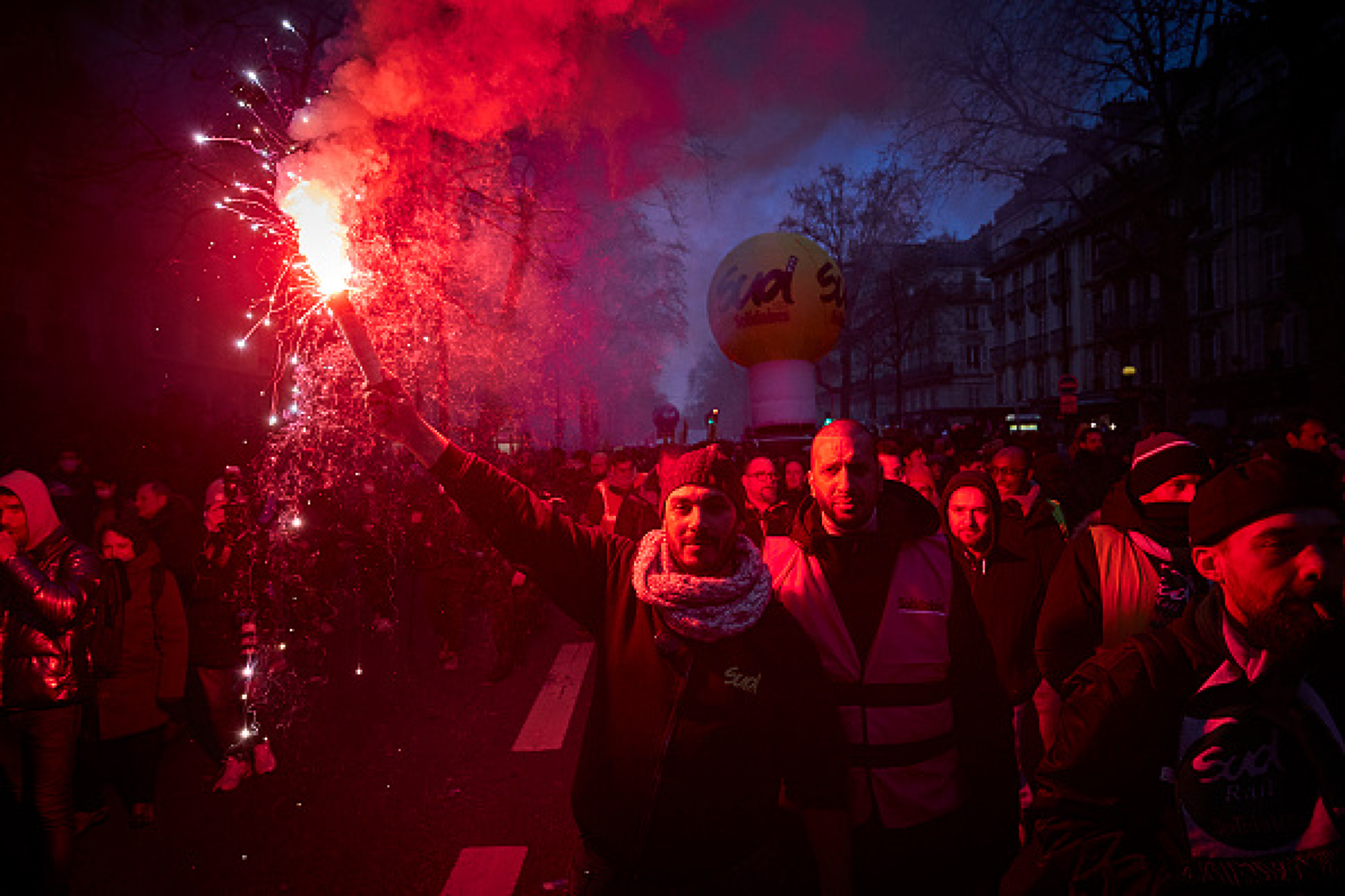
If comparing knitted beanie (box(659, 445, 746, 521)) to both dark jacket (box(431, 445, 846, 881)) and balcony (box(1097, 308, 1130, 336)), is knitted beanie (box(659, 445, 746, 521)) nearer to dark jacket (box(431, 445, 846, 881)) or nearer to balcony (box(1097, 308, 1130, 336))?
dark jacket (box(431, 445, 846, 881))

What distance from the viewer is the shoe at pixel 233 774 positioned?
5012 mm

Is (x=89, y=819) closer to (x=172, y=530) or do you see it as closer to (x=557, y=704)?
(x=172, y=530)

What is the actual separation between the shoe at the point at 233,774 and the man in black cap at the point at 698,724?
3.83 meters

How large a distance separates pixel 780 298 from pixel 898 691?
1705cm

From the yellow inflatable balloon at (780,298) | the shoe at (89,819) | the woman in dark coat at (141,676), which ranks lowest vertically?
the shoe at (89,819)

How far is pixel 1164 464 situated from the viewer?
3154mm

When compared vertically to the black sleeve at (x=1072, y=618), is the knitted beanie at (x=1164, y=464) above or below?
above

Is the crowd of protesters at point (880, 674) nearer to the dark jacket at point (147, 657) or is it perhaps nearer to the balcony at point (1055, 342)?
the dark jacket at point (147, 657)

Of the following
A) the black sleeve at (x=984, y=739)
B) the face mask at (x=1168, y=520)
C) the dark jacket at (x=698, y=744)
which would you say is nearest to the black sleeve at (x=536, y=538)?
the dark jacket at (x=698, y=744)

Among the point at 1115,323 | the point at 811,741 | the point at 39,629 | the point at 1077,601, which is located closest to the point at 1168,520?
the point at 1077,601

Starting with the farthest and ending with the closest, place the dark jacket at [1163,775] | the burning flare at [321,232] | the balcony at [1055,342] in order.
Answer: the balcony at [1055,342]
the burning flare at [321,232]
the dark jacket at [1163,775]

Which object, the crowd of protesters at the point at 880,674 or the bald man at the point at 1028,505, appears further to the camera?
the bald man at the point at 1028,505

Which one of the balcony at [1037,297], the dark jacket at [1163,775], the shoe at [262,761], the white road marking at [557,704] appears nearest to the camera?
the dark jacket at [1163,775]

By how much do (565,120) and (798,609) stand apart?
20.9 feet
